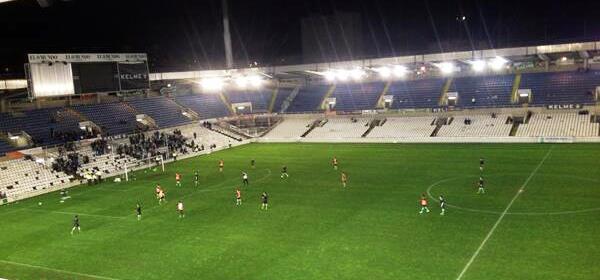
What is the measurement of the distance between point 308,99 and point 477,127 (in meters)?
28.2

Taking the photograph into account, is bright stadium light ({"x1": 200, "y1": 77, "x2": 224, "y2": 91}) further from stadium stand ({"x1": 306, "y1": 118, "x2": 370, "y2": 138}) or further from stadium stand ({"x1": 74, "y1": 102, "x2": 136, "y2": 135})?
stadium stand ({"x1": 306, "y1": 118, "x2": 370, "y2": 138})

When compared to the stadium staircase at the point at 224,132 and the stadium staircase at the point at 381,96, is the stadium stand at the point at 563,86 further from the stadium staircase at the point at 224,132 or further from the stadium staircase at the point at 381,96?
the stadium staircase at the point at 224,132

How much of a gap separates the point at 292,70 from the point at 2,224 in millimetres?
41104

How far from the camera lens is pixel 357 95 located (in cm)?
7531

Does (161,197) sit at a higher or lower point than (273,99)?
lower

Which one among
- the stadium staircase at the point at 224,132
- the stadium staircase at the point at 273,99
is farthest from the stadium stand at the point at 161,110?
the stadium staircase at the point at 273,99

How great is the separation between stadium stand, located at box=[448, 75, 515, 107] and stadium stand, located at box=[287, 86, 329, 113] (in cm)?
1966

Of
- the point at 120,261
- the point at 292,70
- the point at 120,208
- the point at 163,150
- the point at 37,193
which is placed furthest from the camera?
the point at 292,70

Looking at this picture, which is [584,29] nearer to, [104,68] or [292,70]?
[292,70]

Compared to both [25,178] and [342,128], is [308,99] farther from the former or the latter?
[25,178]

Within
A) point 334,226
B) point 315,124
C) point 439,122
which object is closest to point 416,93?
point 439,122

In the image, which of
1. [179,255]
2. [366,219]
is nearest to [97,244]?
[179,255]

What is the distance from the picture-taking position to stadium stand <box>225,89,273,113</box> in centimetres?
7925

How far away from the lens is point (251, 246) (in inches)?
934
